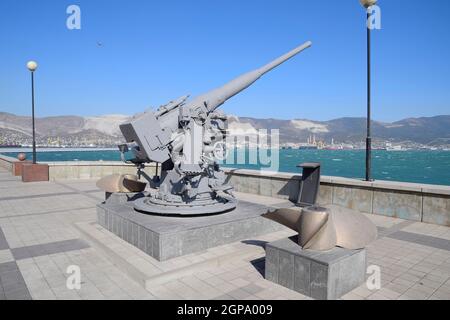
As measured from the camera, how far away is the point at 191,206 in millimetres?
7977

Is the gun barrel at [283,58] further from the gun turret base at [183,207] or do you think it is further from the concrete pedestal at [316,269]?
the concrete pedestal at [316,269]

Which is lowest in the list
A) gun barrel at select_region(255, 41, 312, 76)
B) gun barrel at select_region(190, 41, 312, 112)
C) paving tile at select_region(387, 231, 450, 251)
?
paving tile at select_region(387, 231, 450, 251)

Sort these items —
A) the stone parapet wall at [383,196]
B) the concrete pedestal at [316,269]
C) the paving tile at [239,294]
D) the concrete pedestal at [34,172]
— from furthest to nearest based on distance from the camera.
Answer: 1. the concrete pedestal at [34,172]
2. the stone parapet wall at [383,196]
3. the paving tile at [239,294]
4. the concrete pedestal at [316,269]

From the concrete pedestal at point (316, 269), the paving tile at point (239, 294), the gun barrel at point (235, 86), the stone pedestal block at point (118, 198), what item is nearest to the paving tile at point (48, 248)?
the stone pedestal block at point (118, 198)

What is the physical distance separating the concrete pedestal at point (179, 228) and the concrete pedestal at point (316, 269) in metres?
1.69

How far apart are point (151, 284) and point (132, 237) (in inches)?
77.2

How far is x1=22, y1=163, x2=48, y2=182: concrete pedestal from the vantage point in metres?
19.2

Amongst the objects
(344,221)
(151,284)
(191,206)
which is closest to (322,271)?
Result: (344,221)

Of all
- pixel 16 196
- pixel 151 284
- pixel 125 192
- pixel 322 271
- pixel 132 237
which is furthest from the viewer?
pixel 16 196

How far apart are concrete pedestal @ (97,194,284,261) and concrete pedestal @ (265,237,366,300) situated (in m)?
1.69

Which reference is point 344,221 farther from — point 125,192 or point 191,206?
point 125,192

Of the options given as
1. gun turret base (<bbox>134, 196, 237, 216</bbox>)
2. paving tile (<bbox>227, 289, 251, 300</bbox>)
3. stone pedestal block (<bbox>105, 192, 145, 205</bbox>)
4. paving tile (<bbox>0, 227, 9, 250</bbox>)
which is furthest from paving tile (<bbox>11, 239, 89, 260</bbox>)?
paving tile (<bbox>227, 289, 251, 300</bbox>)

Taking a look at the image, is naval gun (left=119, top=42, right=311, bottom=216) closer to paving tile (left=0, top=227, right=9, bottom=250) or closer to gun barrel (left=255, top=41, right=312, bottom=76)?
gun barrel (left=255, top=41, right=312, bottom=76)

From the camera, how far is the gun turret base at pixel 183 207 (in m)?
7.74
